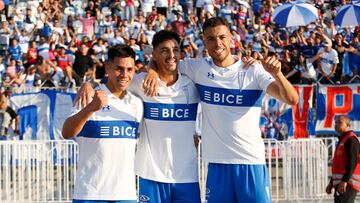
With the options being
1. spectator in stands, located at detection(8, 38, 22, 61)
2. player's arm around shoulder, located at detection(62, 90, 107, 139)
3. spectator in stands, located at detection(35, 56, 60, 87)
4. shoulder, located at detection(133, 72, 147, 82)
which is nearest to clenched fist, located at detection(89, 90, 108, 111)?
player's arm around shoulder, located at detection(62, 90, 107, 139)

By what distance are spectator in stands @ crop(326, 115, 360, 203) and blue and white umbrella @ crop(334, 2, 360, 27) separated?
29.8 feet

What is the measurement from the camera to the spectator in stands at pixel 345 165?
36.0 ft

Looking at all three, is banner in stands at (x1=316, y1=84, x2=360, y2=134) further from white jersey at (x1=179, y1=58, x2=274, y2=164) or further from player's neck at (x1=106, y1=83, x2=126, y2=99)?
player's neck at (x1=106, y1=83, x2=126, y2=99)

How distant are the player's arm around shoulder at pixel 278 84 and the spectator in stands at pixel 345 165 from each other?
13.4ft

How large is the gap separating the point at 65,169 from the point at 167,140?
7.52 meters

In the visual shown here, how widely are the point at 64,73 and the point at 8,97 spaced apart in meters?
2.23

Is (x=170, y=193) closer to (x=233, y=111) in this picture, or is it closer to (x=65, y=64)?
(x=233, y=111)

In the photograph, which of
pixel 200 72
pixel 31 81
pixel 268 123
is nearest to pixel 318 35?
pixel 268 123

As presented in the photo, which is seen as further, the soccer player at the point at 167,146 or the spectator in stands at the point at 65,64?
the spectator in stands at the point at 65,64

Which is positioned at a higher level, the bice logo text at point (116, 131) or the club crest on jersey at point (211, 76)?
the club crest on jersey at point (211, 76)

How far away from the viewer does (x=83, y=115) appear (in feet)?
21.3

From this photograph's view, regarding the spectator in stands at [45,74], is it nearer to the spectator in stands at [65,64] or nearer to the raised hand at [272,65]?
the spectator in stands at [65,64]

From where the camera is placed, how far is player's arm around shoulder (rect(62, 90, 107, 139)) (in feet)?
20.9

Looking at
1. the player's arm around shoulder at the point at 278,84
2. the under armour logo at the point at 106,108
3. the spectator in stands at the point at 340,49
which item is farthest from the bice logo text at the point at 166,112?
the spectator in stands at the point at 340,49
